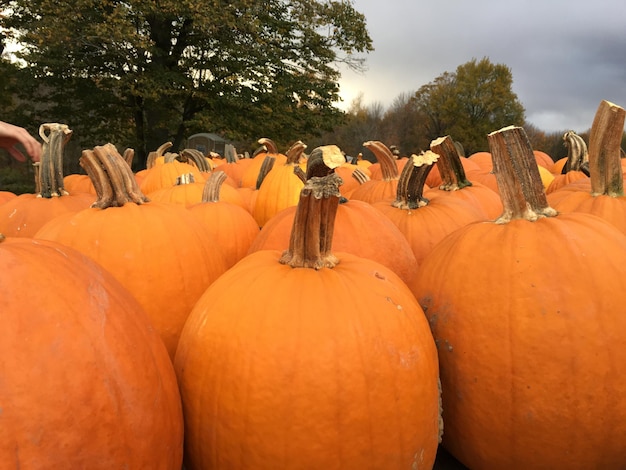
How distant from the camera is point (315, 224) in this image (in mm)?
1323

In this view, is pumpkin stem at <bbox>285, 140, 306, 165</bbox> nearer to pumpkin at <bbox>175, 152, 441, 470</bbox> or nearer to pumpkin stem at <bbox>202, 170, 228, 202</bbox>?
pumpkin stem at <bbox>202, 170, 228, 202</bbox>

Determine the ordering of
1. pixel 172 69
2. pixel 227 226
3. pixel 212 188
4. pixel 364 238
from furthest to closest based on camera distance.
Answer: pixel 172 69 < pixel 212 188 < pixel 227 226 < pixel 364 238

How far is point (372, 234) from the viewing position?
1967 millimetres

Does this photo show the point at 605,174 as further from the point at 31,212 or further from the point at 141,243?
the point at 31,212

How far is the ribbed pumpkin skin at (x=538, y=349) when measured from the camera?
132 cm

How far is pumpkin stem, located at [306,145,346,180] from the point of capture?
1236 mm

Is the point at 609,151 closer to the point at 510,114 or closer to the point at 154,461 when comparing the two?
the point at 154,461

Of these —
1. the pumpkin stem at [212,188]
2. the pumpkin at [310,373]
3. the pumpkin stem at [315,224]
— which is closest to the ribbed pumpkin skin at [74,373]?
the pumpkin at [310,373]

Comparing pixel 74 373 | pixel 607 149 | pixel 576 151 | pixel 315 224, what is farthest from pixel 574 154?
pixel 74 373

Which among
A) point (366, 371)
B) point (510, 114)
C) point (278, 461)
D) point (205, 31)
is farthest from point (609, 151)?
point (510, 114)

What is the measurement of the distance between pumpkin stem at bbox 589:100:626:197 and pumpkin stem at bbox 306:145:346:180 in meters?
1.44

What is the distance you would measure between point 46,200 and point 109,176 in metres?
1.01

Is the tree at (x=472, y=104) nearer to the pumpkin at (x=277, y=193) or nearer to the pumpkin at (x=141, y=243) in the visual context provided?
the pumpkin at (x=277, y=193)

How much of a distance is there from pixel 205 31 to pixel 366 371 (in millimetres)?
18719
